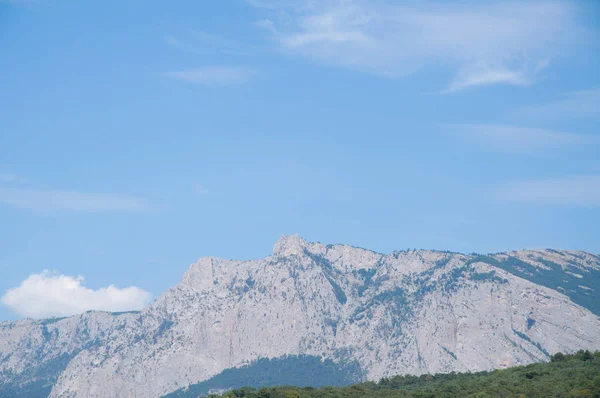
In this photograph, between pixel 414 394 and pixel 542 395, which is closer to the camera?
pixel 542 395

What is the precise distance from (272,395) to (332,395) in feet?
43.2

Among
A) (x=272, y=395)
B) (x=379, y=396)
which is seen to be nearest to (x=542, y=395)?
(x=379, y=396)

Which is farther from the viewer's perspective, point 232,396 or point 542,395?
point 232,396

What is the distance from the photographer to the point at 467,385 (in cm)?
19800

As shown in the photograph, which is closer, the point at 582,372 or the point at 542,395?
the point at 542,395

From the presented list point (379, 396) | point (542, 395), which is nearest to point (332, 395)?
point (379, 396)

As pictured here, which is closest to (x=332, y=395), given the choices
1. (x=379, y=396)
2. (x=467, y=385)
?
(x=379, y=396)

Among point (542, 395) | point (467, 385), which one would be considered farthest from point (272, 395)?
point (542, 395)

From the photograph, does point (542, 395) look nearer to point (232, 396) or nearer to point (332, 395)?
point (332, 395)

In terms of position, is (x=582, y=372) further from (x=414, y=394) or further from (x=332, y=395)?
(x=332, y=395)

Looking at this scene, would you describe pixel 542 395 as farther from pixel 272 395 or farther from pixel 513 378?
pixel 272 395

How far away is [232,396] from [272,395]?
8959 millimetres

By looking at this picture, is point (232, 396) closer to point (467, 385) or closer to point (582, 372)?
point (467, 385)

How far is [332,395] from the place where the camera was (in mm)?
197500
